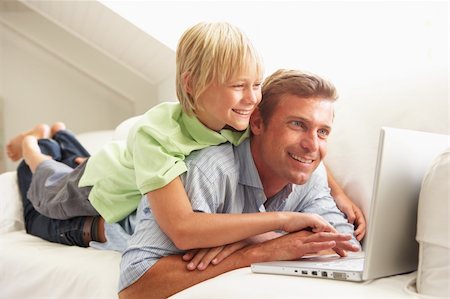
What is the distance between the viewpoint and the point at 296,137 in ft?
4.25

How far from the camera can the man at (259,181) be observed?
48.4 inches

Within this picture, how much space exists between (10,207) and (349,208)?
1.13 metres

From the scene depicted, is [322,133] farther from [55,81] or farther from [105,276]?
[55,81]

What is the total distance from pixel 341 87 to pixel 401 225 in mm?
589

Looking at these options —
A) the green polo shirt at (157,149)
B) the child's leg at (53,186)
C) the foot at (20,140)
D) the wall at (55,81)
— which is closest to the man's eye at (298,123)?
the green polo shirt at (157,149)

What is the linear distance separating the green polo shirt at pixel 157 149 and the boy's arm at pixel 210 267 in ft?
0.49

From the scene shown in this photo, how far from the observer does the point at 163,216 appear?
A: 121 cm

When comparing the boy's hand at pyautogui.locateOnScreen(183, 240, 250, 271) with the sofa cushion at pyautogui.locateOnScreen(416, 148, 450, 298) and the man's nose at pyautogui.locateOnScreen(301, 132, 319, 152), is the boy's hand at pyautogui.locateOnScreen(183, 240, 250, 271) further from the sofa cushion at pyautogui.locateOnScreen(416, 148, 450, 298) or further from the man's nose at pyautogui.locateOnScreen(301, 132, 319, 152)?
the sofa cushion at pyautogui.locateOnScreen(416, 148, 450, 298)

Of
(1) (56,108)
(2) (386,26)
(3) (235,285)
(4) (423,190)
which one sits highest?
(2) (386,26)

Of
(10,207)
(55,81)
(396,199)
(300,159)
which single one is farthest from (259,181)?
(55,81)

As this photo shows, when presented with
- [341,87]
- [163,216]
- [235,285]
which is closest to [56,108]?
[341,87]

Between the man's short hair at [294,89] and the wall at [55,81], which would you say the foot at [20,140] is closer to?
the wall at [55,81]

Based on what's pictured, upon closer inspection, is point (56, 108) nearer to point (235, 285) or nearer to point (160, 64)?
point (160, 64)

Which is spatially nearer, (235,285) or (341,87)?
(235,285)
